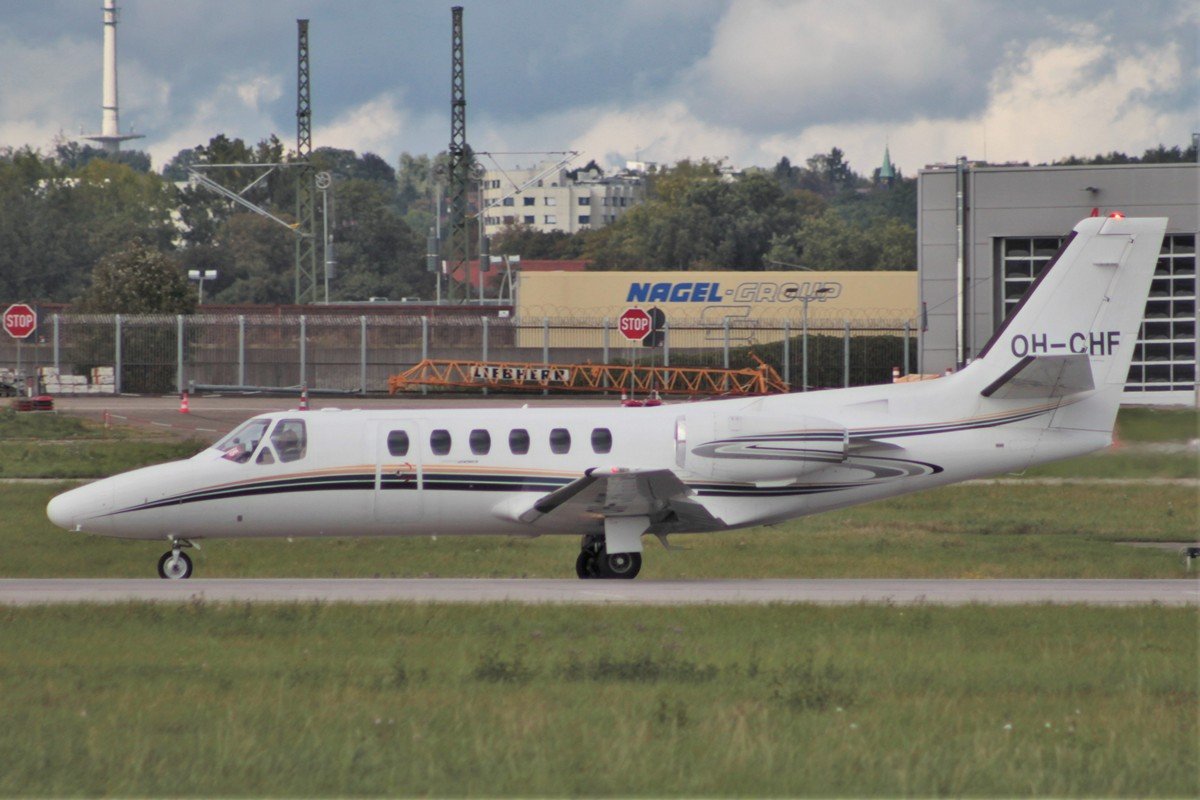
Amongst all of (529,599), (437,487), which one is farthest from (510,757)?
(437,487)

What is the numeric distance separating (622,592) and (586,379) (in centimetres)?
3380

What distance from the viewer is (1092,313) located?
21672 millimetres

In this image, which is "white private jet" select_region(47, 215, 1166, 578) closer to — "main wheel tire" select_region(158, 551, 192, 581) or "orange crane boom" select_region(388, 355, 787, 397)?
"main wheel tire" select_region(158, 551, 192, 581)

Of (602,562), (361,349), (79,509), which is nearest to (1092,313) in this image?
(602,562)

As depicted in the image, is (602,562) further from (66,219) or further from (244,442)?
(66,219)

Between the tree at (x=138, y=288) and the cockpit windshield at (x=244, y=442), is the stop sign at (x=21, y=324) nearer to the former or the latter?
the cockpit windshield at (x=244, y=442)

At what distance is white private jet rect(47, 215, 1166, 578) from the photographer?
20.7 m

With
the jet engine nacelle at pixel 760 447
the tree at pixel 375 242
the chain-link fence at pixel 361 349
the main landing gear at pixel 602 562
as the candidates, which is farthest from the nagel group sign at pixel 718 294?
the tree at pixel 375 242

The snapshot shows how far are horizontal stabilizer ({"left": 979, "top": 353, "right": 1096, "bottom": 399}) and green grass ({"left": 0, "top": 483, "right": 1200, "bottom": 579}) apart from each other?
3.47 meters

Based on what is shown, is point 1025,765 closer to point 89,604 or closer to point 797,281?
point 89,604

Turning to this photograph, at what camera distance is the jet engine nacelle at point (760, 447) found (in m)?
20.6

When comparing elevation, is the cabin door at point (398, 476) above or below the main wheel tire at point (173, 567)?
above

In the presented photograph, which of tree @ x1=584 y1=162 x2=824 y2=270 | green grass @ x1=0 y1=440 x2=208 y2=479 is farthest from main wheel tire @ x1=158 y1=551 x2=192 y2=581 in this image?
tree @ x1=584 y1=162 x2=824 y2=270

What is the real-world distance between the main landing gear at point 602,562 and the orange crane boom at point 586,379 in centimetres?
2884
